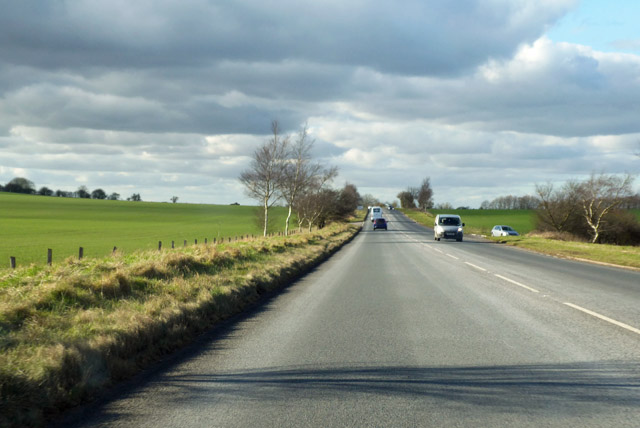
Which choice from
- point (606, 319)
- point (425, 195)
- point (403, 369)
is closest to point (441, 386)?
point (403, 369)

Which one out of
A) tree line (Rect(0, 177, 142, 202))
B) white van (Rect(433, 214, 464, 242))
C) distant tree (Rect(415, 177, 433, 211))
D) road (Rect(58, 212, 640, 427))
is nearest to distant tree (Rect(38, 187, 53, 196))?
Answer: tree line (Rect(0, 177, 142, 202))

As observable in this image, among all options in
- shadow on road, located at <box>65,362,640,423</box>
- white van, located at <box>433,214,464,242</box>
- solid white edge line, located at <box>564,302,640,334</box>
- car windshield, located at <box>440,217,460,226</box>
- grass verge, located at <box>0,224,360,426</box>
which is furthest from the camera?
car windshield, located at <box>440,217,460,226</box>

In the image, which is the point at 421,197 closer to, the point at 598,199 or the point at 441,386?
the point at 598,199

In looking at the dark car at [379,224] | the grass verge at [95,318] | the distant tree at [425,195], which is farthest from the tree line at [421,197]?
the grass verge at [95,318]

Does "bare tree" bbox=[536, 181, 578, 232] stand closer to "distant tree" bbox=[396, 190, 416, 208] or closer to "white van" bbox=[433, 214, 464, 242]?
"white van" bbox=[433, 214, 464, 242]

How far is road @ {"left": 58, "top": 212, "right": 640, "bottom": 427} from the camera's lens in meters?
4.25

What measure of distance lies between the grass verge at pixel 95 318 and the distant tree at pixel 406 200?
6126 inches

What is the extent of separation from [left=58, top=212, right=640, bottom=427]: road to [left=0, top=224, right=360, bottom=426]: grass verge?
0.39 metres

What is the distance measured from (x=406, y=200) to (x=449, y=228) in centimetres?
13265

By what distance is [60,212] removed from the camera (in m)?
92.4

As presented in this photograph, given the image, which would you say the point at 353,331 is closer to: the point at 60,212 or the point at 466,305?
the point at 466,305

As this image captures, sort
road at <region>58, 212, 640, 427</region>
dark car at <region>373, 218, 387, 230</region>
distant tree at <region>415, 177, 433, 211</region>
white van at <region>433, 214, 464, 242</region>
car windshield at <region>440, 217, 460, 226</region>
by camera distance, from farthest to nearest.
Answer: distant tree at <region>415, 177, 433, 211</region>, dark car at <region>373, 218, 387, 230</region>, car windshield at <region>440, 217, 460, 226</region>, white van at <region>433, 214, 464, 242</region>, road at <region>58, 212, 640, 427</region>

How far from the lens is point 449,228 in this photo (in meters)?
39.6

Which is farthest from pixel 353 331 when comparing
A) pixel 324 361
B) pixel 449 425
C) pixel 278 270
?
pixel 278 270
